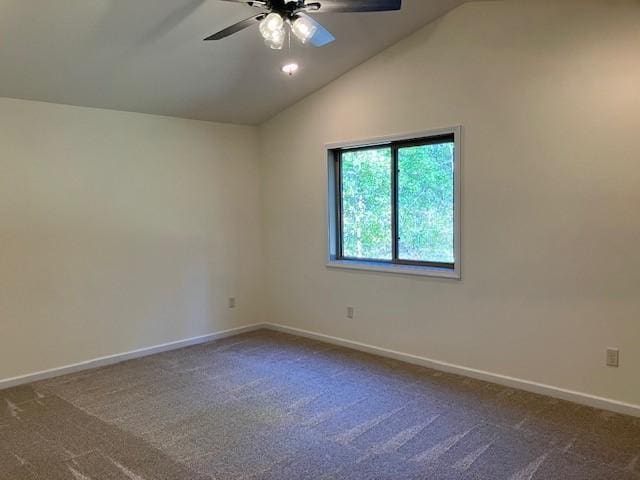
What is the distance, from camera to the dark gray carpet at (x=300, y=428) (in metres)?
2.52

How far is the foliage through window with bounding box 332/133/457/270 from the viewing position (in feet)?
13.2

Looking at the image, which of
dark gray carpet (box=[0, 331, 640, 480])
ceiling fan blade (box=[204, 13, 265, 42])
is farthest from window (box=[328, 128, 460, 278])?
ceiling fan blade (box=[204, 13, 265, 42])

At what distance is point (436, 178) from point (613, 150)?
1332mm

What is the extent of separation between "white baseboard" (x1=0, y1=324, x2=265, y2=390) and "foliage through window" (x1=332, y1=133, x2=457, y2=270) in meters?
1.45

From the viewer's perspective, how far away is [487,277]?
12.0 ft

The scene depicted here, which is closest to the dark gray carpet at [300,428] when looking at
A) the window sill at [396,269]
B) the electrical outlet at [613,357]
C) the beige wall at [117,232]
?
the electrical outlet at [613,357]

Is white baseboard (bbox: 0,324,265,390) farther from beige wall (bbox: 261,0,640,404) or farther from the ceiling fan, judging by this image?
the ceiling fan

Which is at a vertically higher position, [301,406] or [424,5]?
[424,5]

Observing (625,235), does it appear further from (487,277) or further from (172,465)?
(172,465)

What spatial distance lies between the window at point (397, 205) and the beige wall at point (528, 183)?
16 cm

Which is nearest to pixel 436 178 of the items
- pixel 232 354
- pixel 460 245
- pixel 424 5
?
pixel 460 245

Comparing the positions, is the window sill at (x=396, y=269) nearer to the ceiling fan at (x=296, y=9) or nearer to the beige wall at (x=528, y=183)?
the beige wall at (x=528, y=183)

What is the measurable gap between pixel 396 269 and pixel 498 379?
1200 mm

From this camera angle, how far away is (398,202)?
4348 mm
